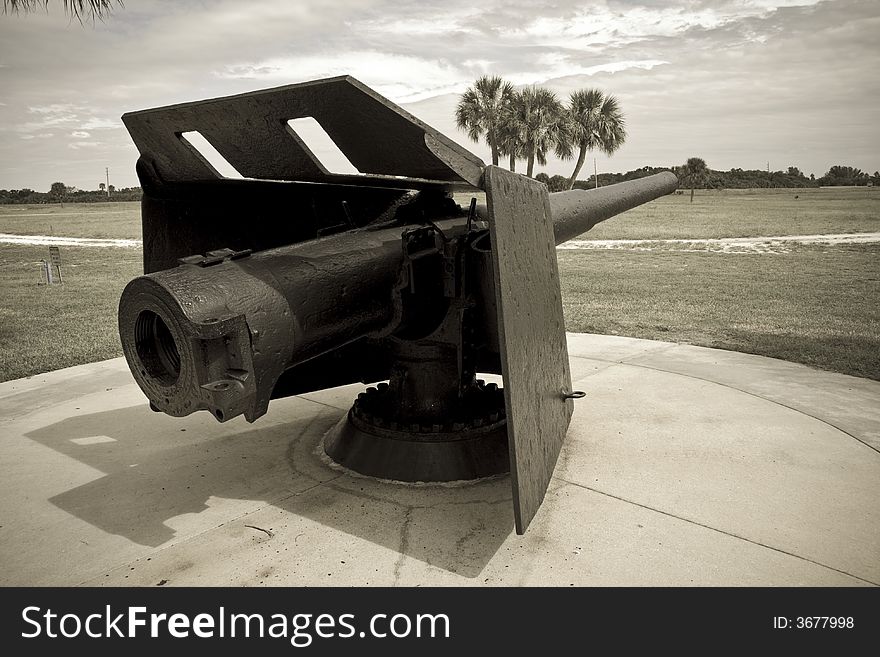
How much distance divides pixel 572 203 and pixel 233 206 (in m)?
2.05

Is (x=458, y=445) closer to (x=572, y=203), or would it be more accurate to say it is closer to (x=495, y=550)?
(x=495, y=550)

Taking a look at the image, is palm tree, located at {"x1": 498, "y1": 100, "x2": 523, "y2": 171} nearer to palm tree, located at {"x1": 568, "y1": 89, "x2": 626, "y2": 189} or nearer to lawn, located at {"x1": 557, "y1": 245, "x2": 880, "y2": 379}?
palm tree, located at {"x1": 568, "y1": 89, "x2": 626, "y2": 189}

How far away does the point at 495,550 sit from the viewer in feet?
9.02

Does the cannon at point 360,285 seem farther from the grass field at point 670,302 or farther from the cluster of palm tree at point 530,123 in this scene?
the cluster of palm tree at point 530,123

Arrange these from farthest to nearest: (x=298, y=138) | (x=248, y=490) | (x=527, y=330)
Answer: (x=248, y=490)
(x=527, y=330)
(x=298, y=138)

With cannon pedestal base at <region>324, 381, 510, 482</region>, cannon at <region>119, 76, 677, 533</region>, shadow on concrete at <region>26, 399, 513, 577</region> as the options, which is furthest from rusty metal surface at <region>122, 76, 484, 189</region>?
shadow on concrete at <region>26, 399, 513, 577</region>

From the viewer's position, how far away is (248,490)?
3393 millimetres

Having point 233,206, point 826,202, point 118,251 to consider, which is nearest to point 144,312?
point 233,206

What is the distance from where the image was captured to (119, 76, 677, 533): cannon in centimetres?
223

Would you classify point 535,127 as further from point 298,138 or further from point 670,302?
point 298,138

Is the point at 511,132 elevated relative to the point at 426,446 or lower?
elevated

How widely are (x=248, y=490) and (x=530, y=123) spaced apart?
38282mm

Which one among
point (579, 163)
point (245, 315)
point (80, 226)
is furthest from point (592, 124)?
point (245, 315)

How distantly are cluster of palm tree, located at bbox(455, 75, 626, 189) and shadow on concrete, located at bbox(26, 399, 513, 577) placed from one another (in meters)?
35.9
